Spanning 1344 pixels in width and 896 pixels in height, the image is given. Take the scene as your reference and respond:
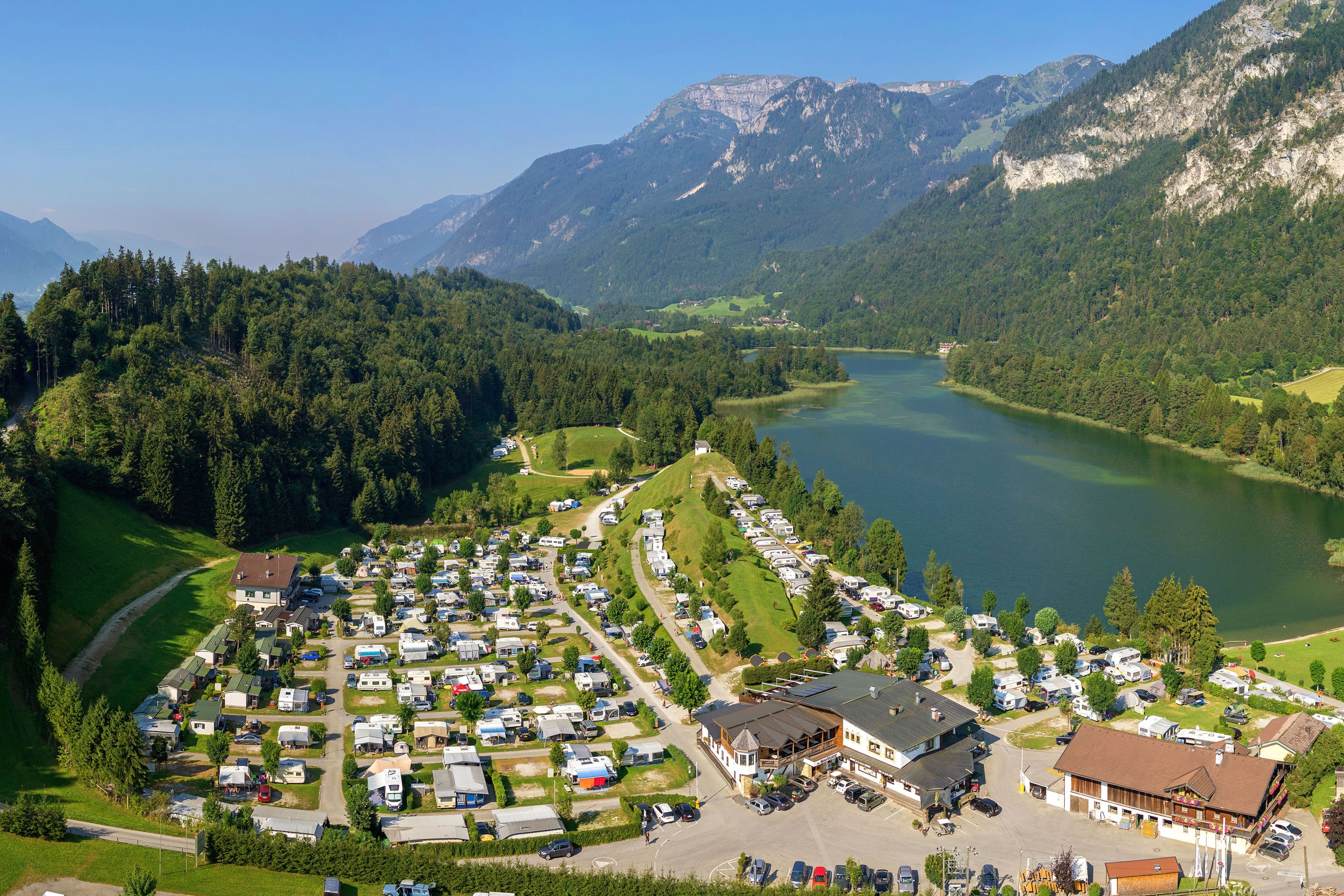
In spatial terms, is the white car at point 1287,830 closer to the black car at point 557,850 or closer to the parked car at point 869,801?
the parked car at point 869,801

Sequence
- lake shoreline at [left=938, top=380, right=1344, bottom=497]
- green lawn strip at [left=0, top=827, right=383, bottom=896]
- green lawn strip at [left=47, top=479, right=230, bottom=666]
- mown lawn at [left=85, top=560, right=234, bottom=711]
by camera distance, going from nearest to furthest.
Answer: green lawn strip at [left=0, top=827, right=383, bottom=896], mown lawn at [left=85, top=560, right=234, bottom=711], green lawn strip at [left=47, top=479, right=230, bottom=666], lake shoreline at [left=938, top=380, right=1344, bottom=497]

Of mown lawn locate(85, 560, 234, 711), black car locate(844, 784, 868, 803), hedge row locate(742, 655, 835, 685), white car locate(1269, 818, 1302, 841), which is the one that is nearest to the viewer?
white car locate(1269, 818, 1302, 841)

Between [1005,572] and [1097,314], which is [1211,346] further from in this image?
[1005,572]

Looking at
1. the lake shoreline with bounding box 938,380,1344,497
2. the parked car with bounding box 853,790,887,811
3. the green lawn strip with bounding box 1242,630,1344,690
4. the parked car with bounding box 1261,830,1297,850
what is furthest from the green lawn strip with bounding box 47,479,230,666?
the lake shoreline with bounding box 938,380,1344,497

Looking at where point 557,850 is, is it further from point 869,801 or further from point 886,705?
point 886,705

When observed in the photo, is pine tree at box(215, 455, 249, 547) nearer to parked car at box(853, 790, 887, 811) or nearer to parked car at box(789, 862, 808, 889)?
parked car at box(853, 790, 887, 811)

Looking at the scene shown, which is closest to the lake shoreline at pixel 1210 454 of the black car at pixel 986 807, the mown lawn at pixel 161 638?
the black car at pixel 986 807
